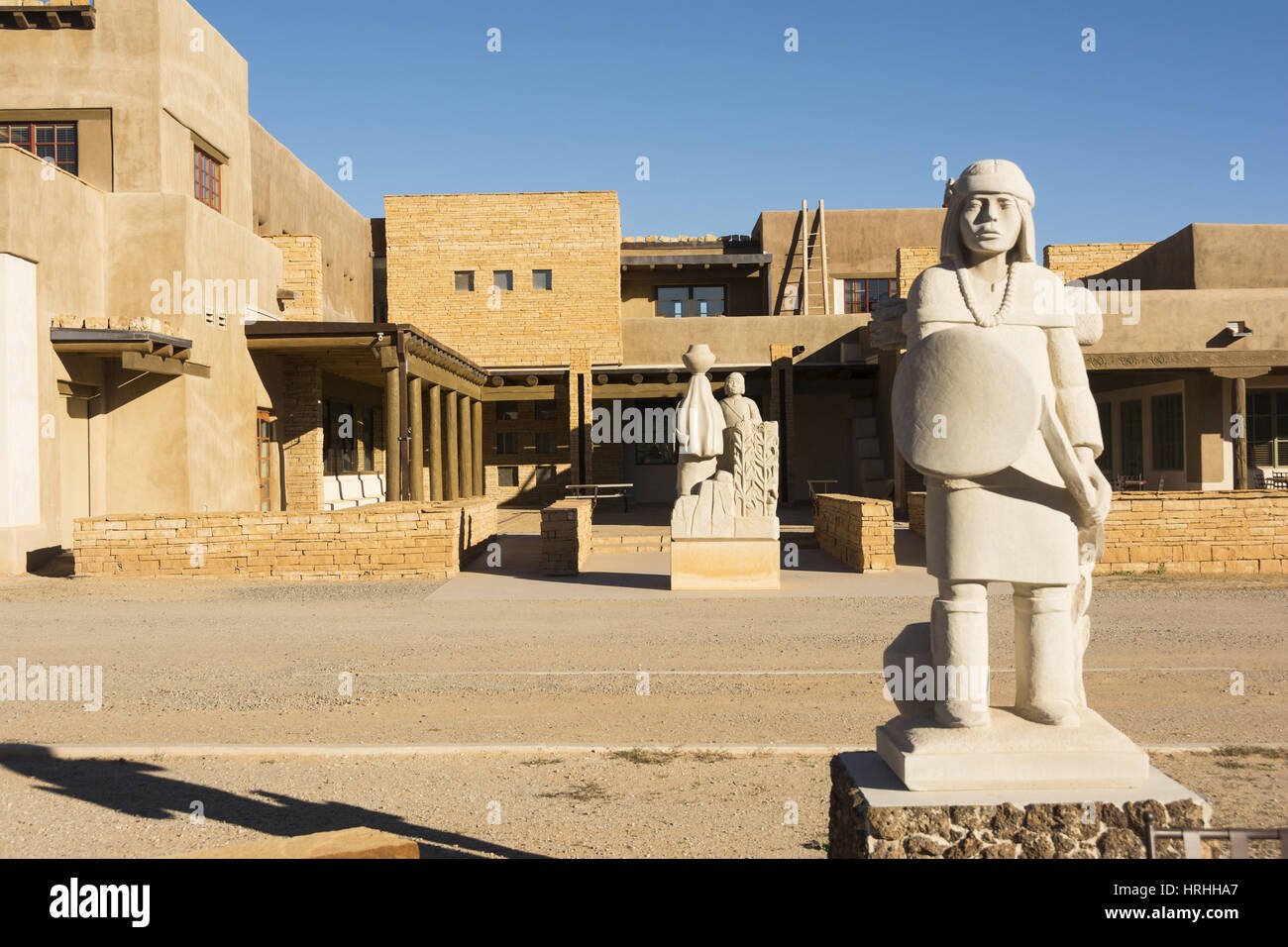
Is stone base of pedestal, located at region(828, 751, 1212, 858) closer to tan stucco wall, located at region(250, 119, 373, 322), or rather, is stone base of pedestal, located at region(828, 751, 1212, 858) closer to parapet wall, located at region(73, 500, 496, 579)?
parapet wall, located at region(73, 500, 496, 579)

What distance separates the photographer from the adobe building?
1489 centimetres

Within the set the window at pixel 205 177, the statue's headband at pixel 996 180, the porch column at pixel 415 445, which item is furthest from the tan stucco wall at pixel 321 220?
the statue's headband at pixel 996 180

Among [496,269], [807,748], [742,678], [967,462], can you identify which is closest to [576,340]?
[496,269]

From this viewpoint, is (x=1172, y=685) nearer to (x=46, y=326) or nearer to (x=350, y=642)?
(x=350, y=642)

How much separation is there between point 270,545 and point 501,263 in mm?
14663

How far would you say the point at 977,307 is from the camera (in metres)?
3.34

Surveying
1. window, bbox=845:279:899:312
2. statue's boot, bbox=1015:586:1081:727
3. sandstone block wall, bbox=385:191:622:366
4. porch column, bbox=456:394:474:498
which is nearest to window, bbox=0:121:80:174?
porch column, bbox=456:394:474:498

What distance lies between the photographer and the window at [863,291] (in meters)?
30.9

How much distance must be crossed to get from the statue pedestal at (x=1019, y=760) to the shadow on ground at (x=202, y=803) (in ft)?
5.63

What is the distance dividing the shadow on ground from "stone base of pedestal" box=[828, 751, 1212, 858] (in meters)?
1.64

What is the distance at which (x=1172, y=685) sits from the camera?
6.84 metres

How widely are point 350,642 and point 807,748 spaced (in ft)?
16.3

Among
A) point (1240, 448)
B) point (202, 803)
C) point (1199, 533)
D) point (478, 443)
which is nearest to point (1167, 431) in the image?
point (1240, 448)

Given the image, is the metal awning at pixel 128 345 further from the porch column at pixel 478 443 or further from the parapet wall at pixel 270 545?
the porch column at pixel 478 443
